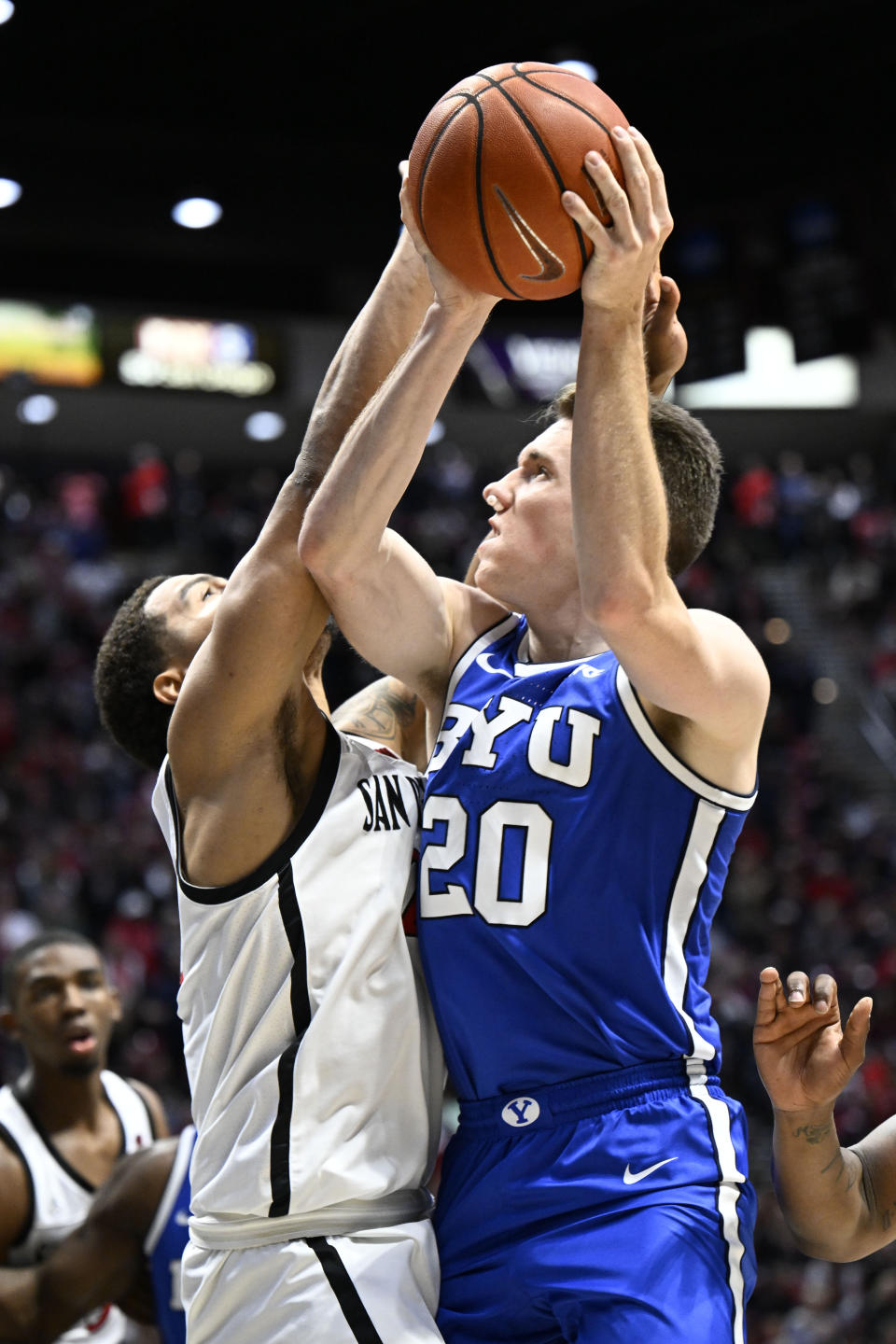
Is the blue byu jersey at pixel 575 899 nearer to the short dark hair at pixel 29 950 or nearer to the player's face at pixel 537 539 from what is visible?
the player's face at pixel 537 539

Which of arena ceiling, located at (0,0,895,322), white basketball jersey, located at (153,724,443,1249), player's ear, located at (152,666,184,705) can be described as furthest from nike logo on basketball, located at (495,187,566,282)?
arena ceiling, located at (0,0,895,322)

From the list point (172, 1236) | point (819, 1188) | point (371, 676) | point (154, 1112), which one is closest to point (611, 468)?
point (819, 1188)

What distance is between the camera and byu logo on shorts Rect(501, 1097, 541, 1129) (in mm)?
2383

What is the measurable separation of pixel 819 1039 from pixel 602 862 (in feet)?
2.06

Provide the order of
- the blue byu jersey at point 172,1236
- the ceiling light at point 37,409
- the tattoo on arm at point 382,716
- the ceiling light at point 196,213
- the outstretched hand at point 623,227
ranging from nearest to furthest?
the outstretched hand at point 623,227 → the tattoo on arm at point 382,716 → the blue byu jersey at point 172,1236 → the ceiling light at point 196,213 → the ceiling light at point 37,409

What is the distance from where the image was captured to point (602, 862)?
239 centimetres

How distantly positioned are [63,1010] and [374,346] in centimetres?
303

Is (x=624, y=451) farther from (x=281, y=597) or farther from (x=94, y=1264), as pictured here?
(x=94, y=1264)

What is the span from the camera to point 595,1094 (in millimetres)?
2357

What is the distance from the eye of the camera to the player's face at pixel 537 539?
8.70ft

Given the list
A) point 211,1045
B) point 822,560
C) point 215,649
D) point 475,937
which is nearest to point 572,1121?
point 475,937

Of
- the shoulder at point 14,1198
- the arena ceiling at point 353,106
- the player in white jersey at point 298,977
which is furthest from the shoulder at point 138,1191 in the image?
the arena ceiling at point 353,106

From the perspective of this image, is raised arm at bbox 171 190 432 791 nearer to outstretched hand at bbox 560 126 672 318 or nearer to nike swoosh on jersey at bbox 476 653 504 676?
nike swoosh on jersey at bbox 476 653 504 676

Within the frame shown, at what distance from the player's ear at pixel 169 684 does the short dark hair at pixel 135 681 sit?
0.07ft
